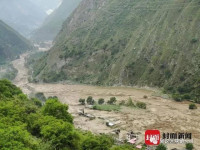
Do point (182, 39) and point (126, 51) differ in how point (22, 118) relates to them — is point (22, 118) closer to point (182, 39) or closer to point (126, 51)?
point (182, 39)

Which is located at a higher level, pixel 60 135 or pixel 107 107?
pixel 60 135

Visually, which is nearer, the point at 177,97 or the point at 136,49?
Answer: the point at 177,97

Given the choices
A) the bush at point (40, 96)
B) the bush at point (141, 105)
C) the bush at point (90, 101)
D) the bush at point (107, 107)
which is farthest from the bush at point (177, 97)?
the bush at point (40, 96)

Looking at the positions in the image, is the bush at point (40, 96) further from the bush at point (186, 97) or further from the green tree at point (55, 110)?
the green tree at point (55, 110)

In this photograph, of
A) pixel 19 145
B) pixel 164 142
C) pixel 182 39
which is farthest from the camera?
pixel 182 39

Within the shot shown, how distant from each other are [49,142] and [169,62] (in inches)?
2356

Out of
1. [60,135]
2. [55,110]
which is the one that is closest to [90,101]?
[55,110]

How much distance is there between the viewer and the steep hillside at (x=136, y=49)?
3140 inches

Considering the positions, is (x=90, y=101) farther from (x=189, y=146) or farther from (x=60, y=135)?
(x=60, y=135)

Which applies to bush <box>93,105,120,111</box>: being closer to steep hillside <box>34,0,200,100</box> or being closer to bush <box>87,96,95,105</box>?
bush <box>87,96,95,105</box>

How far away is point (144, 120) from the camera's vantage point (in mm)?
57188

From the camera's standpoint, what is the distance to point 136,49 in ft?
315

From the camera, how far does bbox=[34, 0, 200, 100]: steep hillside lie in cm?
7975

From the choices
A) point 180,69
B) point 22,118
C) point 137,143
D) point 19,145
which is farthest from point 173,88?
point 19,145
